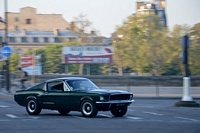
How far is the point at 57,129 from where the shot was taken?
42.1 ft

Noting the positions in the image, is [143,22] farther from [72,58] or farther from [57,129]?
[57,129]

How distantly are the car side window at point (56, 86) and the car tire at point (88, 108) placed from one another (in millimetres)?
1185

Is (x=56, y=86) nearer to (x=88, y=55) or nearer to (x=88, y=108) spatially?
(x=88, y=108)

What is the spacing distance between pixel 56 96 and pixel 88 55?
1190 inches

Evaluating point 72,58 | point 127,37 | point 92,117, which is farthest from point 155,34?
point 92,117

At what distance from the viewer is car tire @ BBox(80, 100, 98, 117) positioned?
626 inches

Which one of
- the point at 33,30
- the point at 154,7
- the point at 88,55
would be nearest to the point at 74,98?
the point at 88,55

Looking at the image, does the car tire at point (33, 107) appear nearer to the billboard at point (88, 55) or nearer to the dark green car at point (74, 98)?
the dark green car at point (74, 98)

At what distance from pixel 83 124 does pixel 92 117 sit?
215 centimetres

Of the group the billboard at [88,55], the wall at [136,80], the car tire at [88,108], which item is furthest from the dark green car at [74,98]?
the billboard at [88,55]

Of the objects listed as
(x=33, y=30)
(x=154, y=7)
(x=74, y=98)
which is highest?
(x=154, y=7)

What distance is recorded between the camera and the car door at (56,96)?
16578mm

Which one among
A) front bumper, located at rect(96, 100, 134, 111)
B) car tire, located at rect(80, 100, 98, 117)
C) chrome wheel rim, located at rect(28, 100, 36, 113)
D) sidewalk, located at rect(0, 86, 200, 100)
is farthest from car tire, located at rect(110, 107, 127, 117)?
sidewalk, located at rect(0, 86, 200, 100)

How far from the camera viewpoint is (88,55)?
46938 millimetres
